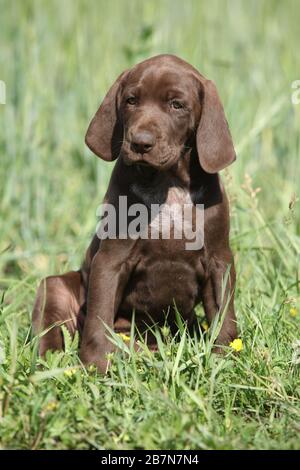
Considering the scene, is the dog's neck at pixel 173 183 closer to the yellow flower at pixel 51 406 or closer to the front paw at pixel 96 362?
the front paw at pixel 96 362

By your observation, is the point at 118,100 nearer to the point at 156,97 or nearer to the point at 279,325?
the point at 156,97

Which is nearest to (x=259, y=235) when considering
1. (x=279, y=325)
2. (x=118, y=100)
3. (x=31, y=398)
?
(x=279, y=325)

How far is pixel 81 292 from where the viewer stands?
4.14 m

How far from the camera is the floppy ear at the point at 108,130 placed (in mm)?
3789

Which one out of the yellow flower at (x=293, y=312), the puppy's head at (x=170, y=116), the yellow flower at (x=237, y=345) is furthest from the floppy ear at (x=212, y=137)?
the yellow flower at (x=293, y=312)

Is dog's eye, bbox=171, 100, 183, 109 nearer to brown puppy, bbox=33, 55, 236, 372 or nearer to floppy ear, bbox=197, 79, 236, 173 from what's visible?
brown puppy, bbox=33, 55, 236, 372

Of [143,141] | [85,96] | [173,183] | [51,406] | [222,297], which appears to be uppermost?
[85,96]

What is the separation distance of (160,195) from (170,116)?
0.40m

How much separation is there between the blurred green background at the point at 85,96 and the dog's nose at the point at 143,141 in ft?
6.18

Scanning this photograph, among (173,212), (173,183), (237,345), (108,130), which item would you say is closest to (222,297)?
(237,345)

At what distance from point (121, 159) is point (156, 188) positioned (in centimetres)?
21

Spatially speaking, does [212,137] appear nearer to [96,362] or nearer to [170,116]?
[170,116]

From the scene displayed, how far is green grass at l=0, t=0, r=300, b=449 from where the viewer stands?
286 cm

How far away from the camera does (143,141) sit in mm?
3336
